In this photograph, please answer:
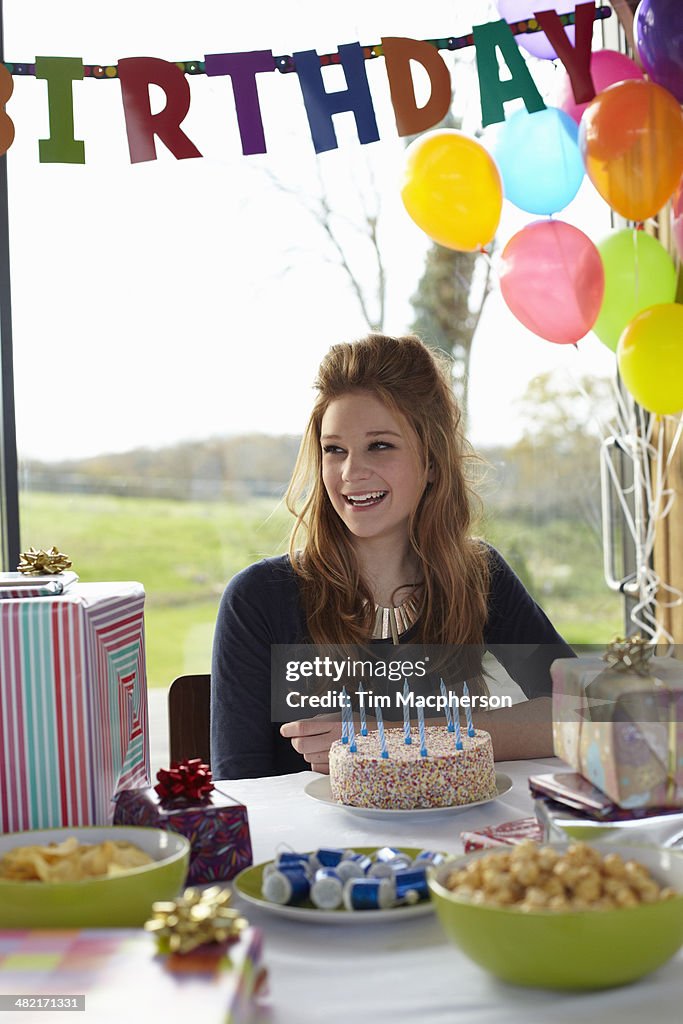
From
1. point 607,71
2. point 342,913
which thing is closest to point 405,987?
point 342,913

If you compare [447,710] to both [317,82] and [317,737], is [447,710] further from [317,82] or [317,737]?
[317,82]

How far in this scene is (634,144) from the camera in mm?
1989

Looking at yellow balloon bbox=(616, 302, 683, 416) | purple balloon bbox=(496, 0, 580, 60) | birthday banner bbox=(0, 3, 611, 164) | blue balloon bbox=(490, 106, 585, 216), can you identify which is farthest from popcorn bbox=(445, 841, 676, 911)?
blue balloon bbox=(490, 106, 585, 216)

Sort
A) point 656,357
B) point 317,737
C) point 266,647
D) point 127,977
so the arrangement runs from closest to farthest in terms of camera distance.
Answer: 1. point 127,977
2. point 317,737
3. point 266,647
4. point 656,357

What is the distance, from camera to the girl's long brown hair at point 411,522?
5.74ft

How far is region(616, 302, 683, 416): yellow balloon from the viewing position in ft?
6.96

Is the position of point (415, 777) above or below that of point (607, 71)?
below

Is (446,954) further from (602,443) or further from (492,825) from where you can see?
(602,443)

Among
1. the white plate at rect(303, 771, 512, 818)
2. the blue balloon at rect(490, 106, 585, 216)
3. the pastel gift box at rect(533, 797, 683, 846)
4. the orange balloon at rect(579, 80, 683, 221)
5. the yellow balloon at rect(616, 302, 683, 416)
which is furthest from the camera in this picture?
the blue balloon at rect(490, 106, 585, 216)

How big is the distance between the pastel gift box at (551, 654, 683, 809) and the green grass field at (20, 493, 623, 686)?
→ 2.33m

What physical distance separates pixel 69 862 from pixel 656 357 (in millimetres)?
1654

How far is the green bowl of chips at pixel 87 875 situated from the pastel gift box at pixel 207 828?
0.20 feet

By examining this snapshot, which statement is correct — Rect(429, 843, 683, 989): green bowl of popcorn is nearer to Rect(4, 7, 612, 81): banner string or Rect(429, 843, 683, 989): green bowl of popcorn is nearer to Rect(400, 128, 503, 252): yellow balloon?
Rect(4, 7, 612, 81): banner string

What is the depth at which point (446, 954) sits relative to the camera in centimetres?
75
